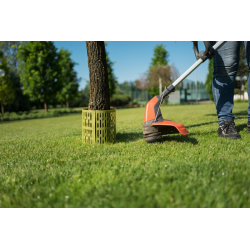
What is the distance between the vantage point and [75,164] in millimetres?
2012

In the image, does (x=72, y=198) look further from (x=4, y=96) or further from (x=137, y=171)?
(x=4, y=96)

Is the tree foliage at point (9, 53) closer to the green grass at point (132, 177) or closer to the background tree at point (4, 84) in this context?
the background tree at point (4, 84)

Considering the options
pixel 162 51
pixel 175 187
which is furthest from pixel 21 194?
pixel 162 51

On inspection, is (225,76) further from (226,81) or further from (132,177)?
(132,177)

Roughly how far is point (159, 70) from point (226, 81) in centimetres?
2852

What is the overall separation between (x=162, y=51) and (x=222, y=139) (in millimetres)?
33683

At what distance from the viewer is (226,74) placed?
3.01 m

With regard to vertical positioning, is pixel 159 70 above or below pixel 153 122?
above

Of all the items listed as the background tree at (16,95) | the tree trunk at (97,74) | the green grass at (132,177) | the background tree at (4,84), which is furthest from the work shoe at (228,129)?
the background tree at (16,95)

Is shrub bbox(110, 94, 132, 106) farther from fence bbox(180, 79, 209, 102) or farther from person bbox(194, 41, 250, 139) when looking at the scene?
person bbox(194, 41, 250, 139)

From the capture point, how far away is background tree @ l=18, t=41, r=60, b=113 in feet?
56.1

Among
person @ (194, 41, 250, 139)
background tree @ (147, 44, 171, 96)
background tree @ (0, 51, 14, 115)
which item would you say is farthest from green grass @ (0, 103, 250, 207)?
background tree @ (147, 44, 171, 96)

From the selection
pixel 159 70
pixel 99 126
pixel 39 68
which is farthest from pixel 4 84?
pixel 159 70
